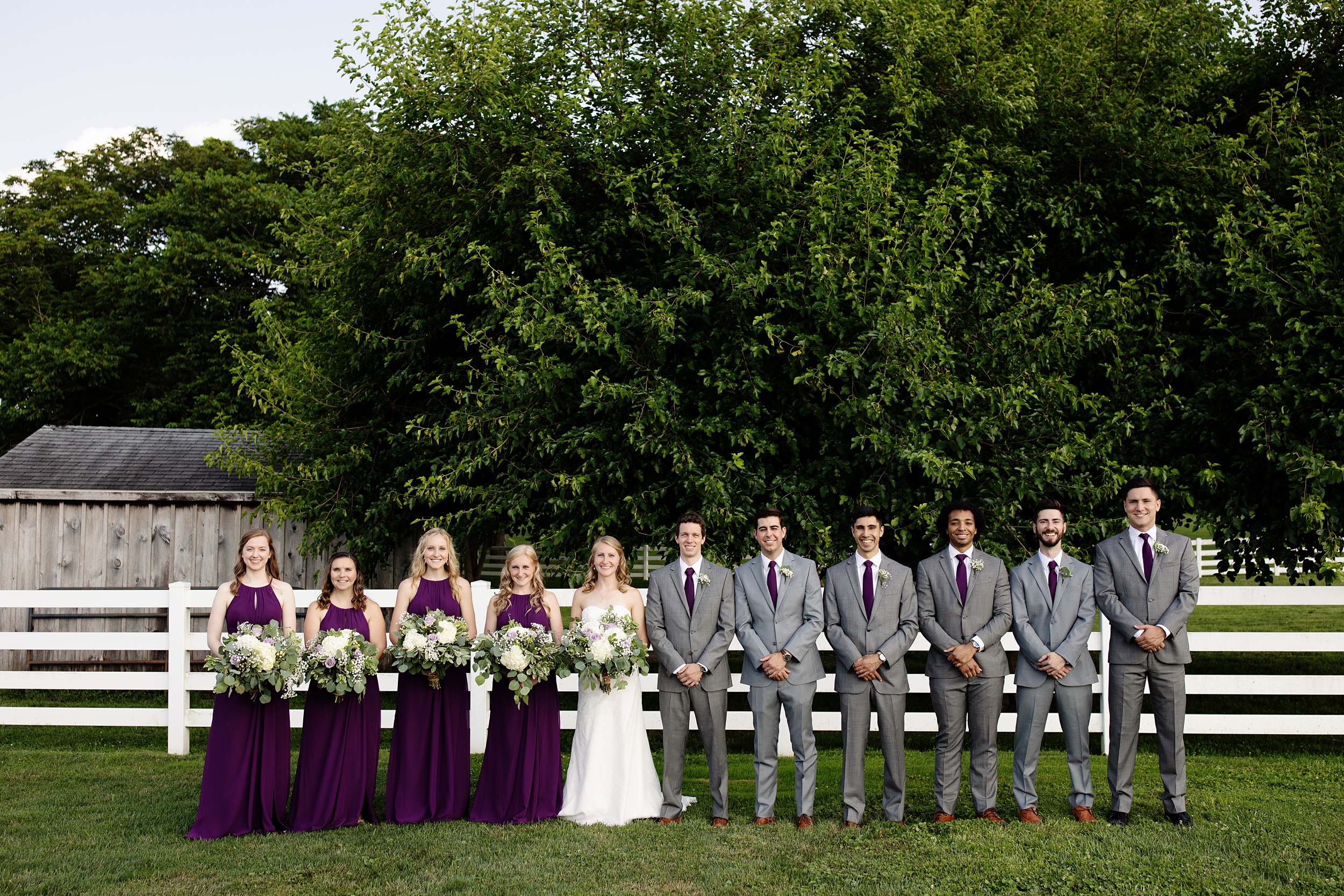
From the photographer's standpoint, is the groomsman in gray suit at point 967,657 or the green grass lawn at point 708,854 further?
the groomsman in gray suit at point 967,657

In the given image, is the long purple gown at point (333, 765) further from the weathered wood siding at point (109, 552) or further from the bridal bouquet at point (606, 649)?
the weathered wood siding at point (109, 552)

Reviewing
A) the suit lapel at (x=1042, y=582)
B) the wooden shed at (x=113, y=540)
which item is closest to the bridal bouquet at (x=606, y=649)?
the suit lapel at (x=1042, y=582)

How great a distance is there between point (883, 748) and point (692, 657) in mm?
1279

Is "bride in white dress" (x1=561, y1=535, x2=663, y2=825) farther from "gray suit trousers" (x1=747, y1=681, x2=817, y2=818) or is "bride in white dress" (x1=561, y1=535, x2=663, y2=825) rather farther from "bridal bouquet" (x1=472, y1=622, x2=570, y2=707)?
"gray suit trousers" (x1=747, y1=681, x2=817, y2=818)

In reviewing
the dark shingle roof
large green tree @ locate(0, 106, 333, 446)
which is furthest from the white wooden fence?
large green tree @ locate(0, 106, 333, 446)

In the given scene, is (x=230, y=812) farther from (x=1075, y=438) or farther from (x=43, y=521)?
(x=43, y=521)

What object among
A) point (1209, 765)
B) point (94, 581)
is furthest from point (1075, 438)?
point (94, 581)

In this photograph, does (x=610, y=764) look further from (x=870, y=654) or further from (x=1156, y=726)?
(x=1156, y=726)

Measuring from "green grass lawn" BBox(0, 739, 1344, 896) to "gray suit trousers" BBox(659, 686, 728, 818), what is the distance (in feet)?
0.66

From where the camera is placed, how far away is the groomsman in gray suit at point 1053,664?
20.4 feet

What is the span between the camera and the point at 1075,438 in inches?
339

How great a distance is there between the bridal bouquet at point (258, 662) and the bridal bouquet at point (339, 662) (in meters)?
0.08

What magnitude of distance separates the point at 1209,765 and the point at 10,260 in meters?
27.9

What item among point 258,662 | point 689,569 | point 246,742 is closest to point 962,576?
point 689,569
